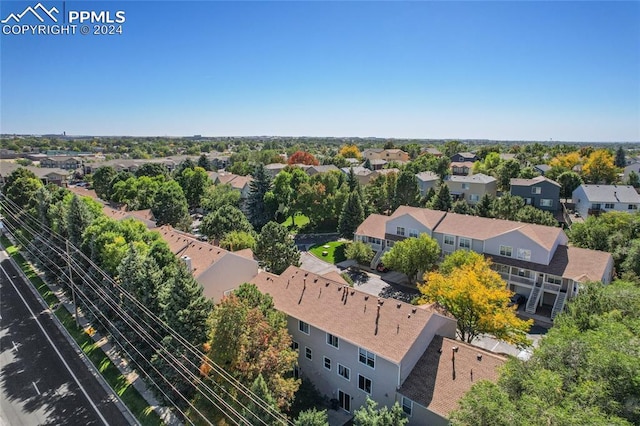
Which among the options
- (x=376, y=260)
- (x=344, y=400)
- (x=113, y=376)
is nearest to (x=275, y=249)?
(x=376, y=260)

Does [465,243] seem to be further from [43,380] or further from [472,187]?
[43,380]

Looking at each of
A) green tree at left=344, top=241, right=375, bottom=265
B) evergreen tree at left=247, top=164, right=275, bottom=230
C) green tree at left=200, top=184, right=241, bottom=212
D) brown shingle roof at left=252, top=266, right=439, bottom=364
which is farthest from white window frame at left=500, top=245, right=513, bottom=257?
green tree at left=200, top=184, right=241, bottom=212

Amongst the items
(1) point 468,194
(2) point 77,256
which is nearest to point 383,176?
(1) point 468,194

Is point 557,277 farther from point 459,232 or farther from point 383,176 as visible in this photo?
point 383,176

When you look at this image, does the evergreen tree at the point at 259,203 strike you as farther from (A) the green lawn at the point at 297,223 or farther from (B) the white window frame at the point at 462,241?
(B) the white window frame at the point at 462,241

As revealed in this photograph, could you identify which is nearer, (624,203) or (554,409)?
(554,409)
